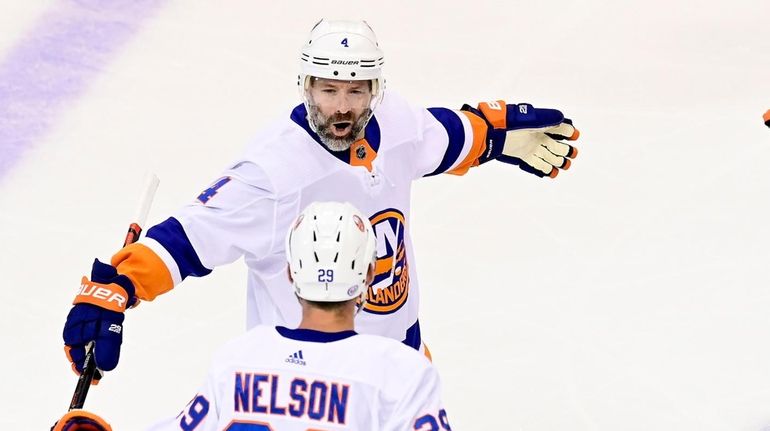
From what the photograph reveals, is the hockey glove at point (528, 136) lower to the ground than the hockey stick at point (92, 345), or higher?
higher

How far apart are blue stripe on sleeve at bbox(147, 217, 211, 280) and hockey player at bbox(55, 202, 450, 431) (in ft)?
2.82

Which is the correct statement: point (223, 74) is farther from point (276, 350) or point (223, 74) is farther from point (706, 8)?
point (276, 350)

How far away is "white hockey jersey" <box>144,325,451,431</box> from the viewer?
340cm

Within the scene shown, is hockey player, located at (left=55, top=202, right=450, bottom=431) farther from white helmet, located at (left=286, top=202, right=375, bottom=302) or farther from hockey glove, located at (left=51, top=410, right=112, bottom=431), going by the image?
hockey glove, located at (left=51, top=410, right=112, bottom=431)

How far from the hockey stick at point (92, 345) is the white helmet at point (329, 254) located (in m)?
0.86

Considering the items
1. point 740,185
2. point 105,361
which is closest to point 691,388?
point 740,185

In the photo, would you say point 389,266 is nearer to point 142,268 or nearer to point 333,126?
point 333,126

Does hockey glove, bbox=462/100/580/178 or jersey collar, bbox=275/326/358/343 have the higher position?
hockey glove, bbox=462/100/580/178

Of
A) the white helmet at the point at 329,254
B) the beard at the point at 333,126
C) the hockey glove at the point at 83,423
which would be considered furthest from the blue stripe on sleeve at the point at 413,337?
the hockey glove at the point at 83,423

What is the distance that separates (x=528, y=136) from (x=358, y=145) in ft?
3.48

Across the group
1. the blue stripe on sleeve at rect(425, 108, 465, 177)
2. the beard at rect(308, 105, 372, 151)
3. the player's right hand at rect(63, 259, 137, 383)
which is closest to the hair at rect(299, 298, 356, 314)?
the player's right hand at rect(63, 259, 137, 383)

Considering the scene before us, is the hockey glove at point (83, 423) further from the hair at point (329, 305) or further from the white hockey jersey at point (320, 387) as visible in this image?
the hair at point (329, 305)

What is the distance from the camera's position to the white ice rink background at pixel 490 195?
18.9 ft

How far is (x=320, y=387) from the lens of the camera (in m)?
3.41
